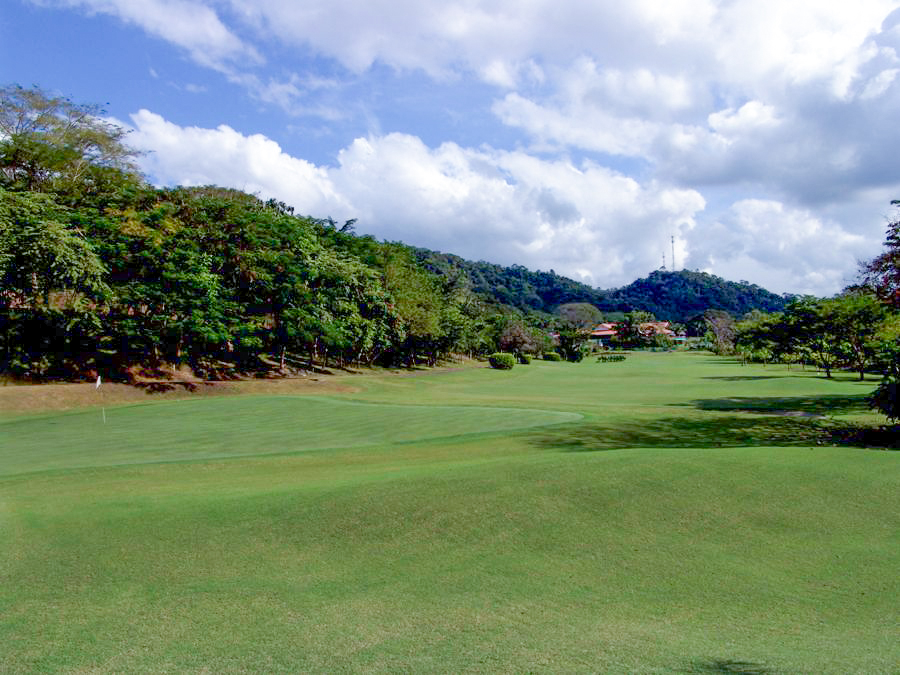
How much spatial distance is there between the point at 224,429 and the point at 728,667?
61.1ft

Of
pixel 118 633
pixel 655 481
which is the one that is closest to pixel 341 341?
pixel 655 481

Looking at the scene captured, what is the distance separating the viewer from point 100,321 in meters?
33.1

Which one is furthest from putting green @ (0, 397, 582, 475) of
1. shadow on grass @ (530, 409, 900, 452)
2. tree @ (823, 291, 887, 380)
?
tree @ (823, 291, 887, 380)

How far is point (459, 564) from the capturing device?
266 inches

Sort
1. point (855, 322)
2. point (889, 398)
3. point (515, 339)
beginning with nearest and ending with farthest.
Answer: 1. point (889, 398)
2. point (855, 322)
3. point (515, 339)

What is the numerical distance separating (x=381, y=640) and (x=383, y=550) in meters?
2.28

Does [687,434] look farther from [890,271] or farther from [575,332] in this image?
[575,332]

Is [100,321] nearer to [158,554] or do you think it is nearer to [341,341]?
[341,341]

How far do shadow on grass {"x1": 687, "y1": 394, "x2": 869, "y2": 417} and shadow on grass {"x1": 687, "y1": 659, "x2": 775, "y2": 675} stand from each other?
2238 cm

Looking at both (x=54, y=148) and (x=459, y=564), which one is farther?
(x=54, y=148)

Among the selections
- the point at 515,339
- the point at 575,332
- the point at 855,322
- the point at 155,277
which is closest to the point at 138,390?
the point at 155,277

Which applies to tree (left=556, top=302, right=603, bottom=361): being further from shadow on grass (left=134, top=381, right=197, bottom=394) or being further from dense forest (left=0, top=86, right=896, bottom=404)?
shadow on grass (left=134, top=381, right=197, bottom=394)

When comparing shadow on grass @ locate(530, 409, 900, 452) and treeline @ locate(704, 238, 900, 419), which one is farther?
treeline @ locate(704, 238, 900, 419)

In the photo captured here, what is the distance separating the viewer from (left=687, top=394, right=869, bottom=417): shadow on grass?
84.5ft
